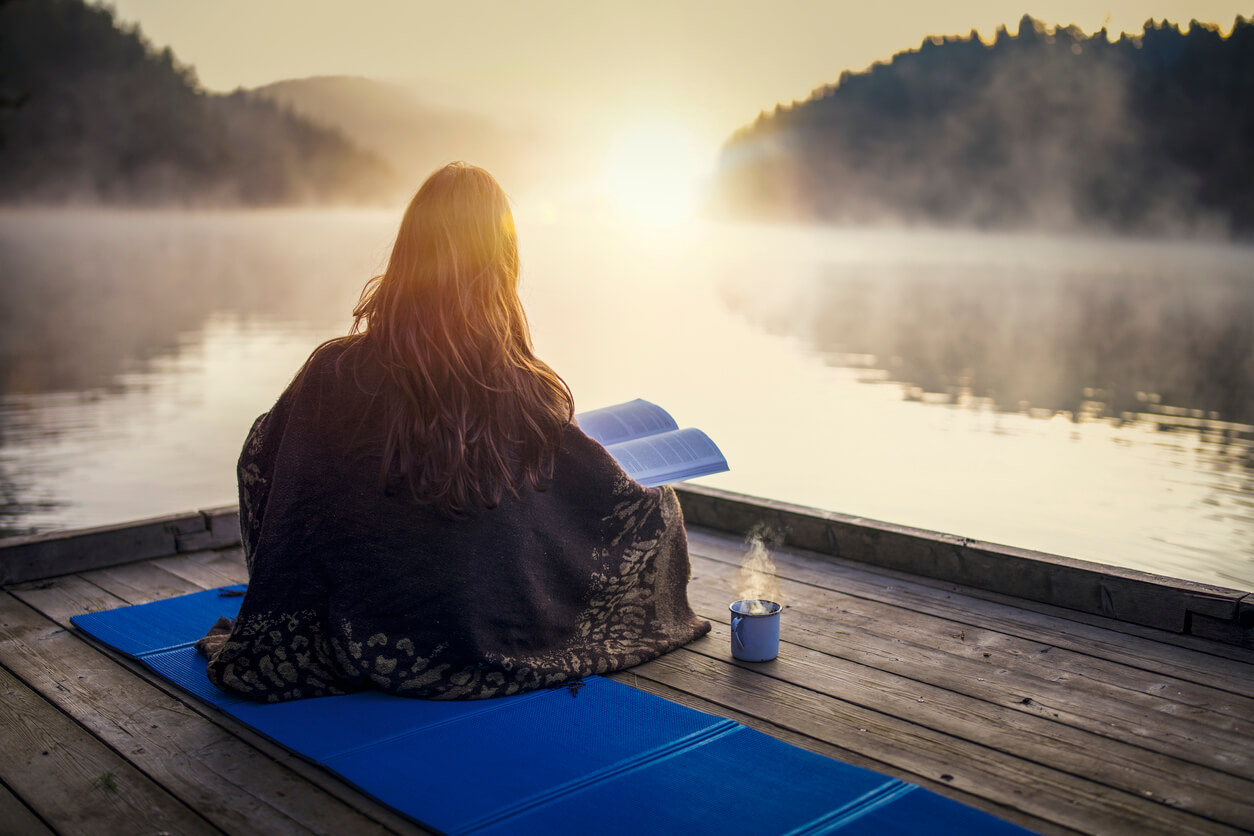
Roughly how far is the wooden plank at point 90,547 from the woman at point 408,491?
3.79 ft

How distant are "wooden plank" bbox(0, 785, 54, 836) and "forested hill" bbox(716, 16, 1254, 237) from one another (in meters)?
12.7

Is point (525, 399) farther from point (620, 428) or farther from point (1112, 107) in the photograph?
point (1112, 107)

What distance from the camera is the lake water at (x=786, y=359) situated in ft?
24.0

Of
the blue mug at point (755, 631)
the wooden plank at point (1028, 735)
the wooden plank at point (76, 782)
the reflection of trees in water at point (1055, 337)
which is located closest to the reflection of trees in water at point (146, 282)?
the reflection of trees in water at point (1055, 337)

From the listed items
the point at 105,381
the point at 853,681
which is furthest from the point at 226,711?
the point at 105,381

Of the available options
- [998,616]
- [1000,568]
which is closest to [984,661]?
[998,616]

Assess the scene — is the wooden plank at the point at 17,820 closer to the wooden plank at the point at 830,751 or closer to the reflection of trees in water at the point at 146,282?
the wooden plank at the point at 830,751

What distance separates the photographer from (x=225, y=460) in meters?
9.06

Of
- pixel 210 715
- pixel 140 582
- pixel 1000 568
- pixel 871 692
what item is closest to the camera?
pixel 210 715

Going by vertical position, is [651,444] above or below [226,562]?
above

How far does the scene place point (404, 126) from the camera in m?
15.0

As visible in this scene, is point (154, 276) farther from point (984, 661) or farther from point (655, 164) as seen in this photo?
point (984, 661)

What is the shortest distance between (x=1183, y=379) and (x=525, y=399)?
1199 cm

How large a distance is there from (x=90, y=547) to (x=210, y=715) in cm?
128
